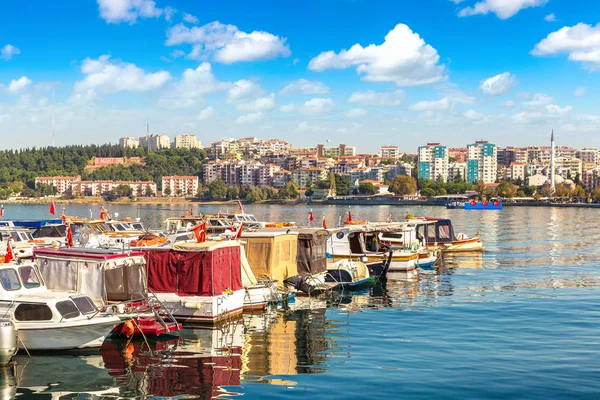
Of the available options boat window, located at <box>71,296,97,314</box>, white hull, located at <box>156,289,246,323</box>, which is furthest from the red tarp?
boat window, located at <box>71,296,97,314</box>

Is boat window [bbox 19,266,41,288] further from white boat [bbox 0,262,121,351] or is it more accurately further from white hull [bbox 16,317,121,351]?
→ white hull [bbox 16,317,121,351]

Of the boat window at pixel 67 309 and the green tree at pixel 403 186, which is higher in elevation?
the green tree at pixel 403 186

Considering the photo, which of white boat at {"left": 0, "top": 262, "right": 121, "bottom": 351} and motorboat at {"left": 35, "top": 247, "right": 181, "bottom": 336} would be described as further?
motorboat at {"left": 35, "top": 247, "right": 181, "bottom": 336}

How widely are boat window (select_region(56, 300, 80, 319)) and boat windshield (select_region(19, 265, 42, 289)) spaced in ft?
4.66

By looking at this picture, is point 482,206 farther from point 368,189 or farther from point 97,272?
point 97,272

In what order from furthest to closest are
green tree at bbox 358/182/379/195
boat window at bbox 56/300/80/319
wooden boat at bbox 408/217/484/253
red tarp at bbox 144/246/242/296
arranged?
green tree at bbox 358/182/379/195, wooden boat at bbox 408/217/484/253, red tarp at bbox 144/246/242/296, boat window at bbox 56/300/80/319

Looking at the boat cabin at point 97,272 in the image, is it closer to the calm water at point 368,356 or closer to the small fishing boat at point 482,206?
the calm water at point 368,356

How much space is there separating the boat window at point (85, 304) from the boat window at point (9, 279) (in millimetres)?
1524

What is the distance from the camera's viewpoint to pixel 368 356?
1725cm

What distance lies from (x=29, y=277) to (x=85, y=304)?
180cm

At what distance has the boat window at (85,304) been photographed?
16.6 meters

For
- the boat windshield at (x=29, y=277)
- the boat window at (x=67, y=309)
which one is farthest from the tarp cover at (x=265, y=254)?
the boat window at (x=67, y=309)

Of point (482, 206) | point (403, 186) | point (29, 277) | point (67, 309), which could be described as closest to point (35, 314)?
point (67, 309)

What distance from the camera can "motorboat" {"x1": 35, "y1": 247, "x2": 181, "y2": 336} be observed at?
17984mm
